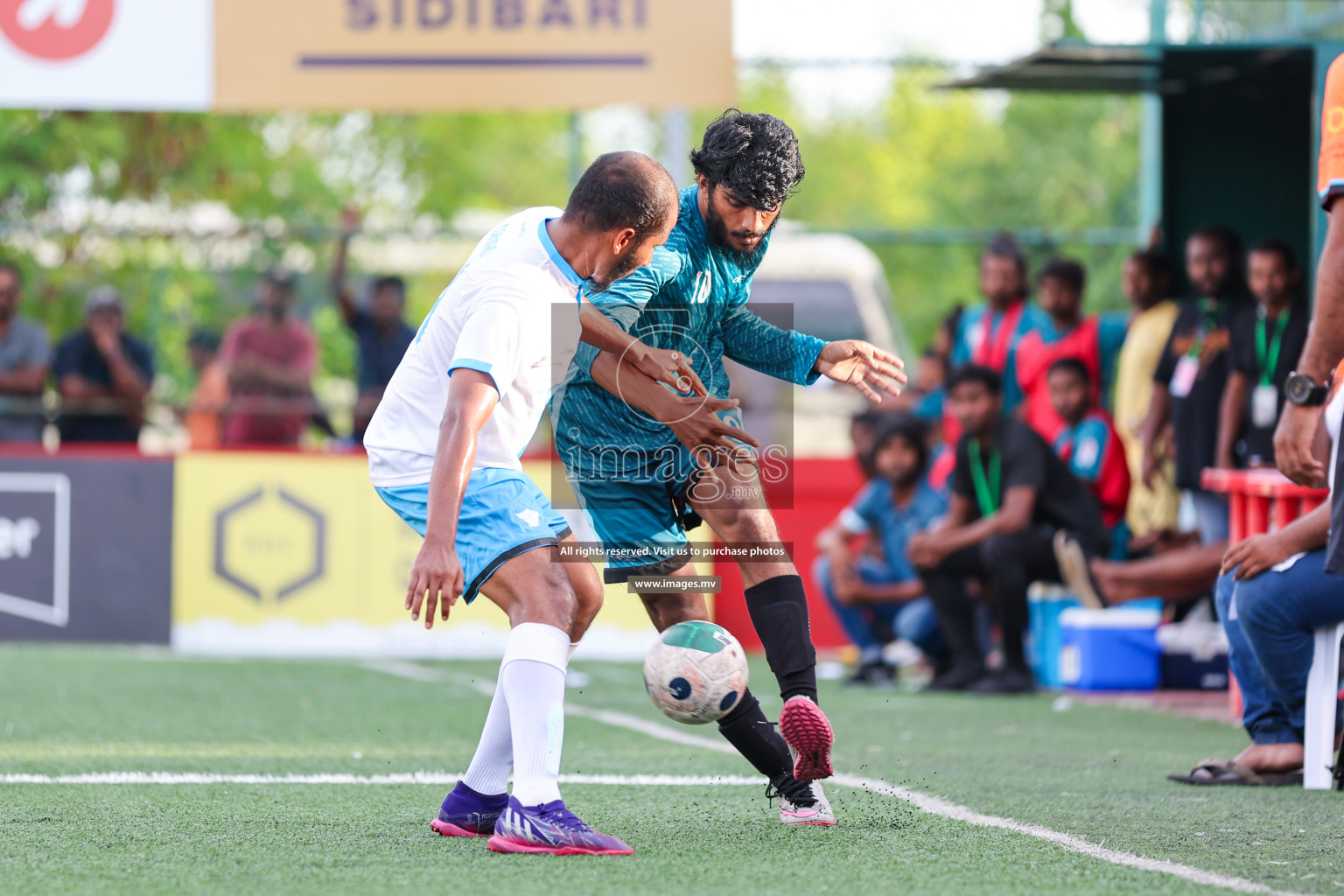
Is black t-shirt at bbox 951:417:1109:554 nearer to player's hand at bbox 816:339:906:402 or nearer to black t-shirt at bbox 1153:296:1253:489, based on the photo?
black t-shirt at bbox 1153:296:1253:489

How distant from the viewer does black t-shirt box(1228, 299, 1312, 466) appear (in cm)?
831

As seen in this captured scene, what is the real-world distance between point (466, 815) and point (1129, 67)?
311 inches

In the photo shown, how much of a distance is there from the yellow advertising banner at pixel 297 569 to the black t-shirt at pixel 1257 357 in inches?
173

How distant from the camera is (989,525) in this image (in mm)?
9312

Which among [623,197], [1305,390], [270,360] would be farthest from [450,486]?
[270,360]

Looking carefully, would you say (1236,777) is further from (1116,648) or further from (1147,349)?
(1147,349)

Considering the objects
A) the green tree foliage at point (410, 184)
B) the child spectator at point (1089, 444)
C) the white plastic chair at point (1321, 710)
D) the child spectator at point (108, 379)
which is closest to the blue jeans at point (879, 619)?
the child spectator at point (1089, 444)

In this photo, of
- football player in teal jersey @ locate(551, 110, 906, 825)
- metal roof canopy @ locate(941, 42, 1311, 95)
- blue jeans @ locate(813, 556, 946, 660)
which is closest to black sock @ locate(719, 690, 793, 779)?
football player in teal jersey @ locate(551, 110, 906, 825)

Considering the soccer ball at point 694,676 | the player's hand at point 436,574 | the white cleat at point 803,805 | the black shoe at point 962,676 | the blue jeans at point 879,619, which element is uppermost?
the player's hand at point 436,574

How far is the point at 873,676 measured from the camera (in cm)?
977

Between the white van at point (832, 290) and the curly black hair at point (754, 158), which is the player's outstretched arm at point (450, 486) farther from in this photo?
the white van at point (832, 290)

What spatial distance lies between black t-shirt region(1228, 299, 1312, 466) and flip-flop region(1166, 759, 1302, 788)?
307 cm

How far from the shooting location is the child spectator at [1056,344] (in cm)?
1030

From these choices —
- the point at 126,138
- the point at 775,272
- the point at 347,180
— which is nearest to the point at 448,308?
the point at 126,138
